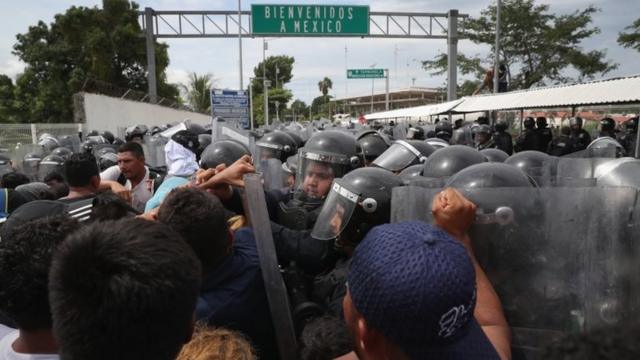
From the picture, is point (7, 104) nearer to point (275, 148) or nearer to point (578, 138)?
point (275, 148)

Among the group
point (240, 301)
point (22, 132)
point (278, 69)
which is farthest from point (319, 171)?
point (278, 69)

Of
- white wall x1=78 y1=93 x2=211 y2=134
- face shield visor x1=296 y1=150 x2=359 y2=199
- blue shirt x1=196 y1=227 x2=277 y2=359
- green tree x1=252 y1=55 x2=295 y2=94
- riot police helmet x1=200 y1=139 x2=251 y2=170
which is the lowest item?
blue shirt x1=196 y1=227 x2=277 y2=359

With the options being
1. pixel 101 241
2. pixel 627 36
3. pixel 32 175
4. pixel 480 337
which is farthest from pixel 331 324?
pixel 627 36

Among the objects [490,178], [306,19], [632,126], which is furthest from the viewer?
[306,19]

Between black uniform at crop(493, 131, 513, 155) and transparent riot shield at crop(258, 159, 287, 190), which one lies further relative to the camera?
black uniform at crop(493, 131, 513, 155)

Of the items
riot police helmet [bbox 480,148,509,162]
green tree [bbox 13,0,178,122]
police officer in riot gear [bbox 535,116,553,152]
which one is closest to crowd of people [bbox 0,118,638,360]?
riot police helmet [bbox 480,148,509,162]

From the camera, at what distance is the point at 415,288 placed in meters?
1.05

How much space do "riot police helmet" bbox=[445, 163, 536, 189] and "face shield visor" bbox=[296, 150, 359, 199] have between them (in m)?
1.25

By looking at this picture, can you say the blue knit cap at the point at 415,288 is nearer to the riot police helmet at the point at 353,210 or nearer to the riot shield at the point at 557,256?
the riot shield at the point at 557,256

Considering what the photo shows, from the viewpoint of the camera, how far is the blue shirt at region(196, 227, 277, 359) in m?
1.82

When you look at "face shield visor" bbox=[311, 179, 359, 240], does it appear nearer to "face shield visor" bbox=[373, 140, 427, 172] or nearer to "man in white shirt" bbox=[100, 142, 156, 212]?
"face shield visor" bbox=[373, 140, 427, 172]

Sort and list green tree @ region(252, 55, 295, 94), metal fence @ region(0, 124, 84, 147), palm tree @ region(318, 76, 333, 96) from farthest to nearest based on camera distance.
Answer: palm tree @ region(318, 76, 333, 96), green tree @ region(252, 55, 295, 94), metal fence @ region(0, 124, 84, 147)

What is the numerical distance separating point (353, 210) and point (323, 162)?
1219 mm

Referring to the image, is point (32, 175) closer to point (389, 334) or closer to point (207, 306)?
point (207, 306)
